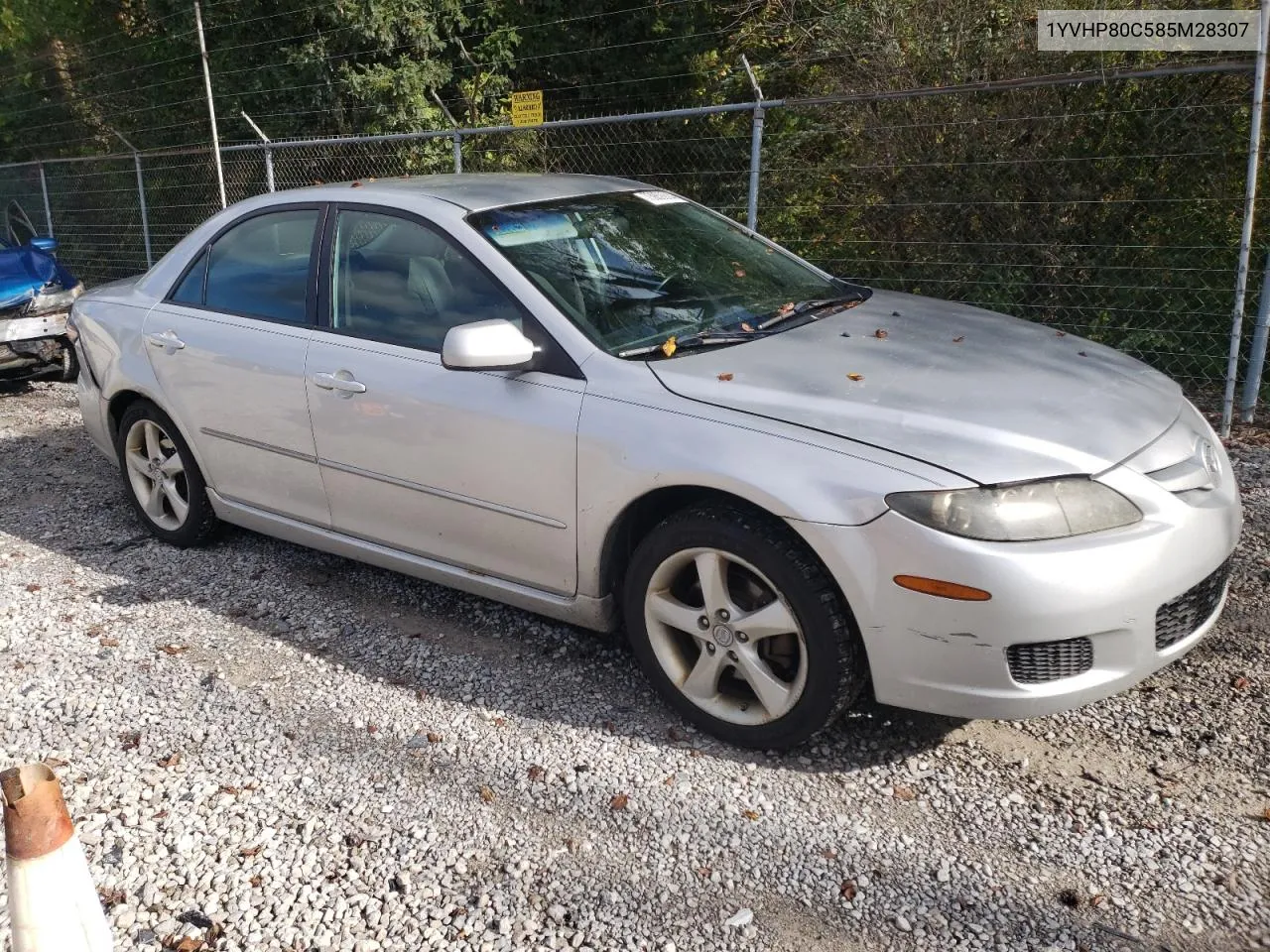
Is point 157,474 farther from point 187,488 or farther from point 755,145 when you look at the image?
point 755,145

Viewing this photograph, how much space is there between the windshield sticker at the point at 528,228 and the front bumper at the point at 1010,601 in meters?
1.55

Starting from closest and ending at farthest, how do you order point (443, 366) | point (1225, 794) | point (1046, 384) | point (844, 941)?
point (844, 941)
point (1225, 794)
point (1046, 384)
point (443, 366)

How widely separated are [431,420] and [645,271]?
0.93 meters

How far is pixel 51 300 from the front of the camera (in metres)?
8.75

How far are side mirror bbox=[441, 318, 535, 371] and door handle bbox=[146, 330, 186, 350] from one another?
1788 mm

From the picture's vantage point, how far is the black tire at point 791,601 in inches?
120

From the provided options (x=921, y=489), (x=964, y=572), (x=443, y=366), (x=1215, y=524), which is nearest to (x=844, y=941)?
(x=964, y=572)

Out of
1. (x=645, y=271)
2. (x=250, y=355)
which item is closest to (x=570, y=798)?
(x=645, y=271)

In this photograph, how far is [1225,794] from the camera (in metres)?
3.04

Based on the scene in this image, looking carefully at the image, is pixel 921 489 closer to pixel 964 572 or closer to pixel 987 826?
pixel 964 572

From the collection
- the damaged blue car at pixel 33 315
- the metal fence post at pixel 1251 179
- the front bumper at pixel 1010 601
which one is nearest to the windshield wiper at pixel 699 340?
the front bumper at pixel 1010 601

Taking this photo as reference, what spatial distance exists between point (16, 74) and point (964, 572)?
22.5m

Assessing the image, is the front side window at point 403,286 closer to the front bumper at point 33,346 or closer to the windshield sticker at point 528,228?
the windshield sticker at point 528,228

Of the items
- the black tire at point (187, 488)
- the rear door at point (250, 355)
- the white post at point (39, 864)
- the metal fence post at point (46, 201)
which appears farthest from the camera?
the metal fence post at point (46, 201)
